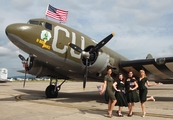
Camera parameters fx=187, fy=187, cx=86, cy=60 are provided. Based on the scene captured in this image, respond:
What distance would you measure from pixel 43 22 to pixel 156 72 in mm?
8178

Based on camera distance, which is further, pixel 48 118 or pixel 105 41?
pixel 105 41

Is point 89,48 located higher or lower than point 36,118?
higher

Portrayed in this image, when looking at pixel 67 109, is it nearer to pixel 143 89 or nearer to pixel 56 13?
pixel 143 89

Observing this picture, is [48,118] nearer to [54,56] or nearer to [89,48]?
[54,56]

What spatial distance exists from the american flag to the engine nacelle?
15.7ft

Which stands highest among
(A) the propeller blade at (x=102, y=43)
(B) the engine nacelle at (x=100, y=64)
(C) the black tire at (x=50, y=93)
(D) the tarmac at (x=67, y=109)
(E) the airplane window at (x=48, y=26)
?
(E) the airplane window at (x=48, y=26)

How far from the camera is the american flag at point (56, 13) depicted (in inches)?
516

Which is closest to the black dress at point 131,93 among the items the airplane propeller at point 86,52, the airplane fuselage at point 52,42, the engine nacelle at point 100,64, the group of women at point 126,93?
the group of women at point 126,93

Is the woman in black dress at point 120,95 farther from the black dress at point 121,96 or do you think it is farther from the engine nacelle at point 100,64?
the engine nacelle at point 100,64

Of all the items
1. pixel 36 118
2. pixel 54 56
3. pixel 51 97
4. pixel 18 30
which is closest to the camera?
pixel 36 118

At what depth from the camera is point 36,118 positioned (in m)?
6.60

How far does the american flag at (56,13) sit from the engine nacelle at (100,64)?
4795mm

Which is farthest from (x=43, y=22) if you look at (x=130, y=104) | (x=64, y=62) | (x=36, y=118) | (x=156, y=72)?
(x=156, y=72)

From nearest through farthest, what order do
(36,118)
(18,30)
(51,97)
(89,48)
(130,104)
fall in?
(36,118) < (130,104) < (18,30) < (89,48) < (51,97)
